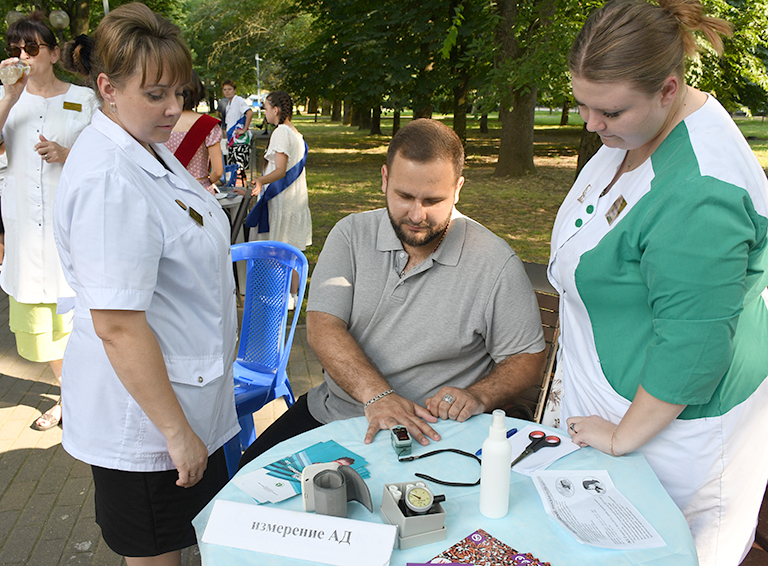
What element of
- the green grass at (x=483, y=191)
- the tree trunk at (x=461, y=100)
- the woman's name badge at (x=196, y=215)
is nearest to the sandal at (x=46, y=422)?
the woman's name badge at (x=196, y=215)

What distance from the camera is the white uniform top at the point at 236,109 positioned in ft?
45.8

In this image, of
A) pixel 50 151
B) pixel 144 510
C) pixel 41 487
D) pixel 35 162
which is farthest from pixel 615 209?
pixel 41 487

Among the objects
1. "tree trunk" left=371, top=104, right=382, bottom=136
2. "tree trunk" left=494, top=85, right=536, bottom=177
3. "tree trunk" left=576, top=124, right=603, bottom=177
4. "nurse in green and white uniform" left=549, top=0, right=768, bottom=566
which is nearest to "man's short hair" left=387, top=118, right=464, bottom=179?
"nurse in green and white uniform" left=549, top=0, right=768, bottom=566

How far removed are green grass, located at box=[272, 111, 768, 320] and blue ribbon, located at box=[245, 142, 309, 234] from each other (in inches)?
55.1

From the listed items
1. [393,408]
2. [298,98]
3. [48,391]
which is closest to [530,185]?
[298,98]

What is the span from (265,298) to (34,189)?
1355 millimetres

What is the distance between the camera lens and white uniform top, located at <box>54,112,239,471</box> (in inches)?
59.5

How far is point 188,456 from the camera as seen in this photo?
173cm

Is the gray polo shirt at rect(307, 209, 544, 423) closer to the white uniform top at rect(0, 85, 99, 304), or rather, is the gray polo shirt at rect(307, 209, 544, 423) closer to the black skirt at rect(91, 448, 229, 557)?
the black skirt at rect(91, 448, 229, 557)

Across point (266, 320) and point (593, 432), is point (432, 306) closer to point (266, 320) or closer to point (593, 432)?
point (593, 432)

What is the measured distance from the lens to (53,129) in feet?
10.6

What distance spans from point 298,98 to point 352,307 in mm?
16577

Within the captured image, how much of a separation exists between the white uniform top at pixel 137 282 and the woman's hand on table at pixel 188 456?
0.08m

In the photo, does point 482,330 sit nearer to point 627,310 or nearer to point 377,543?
point 627,310
